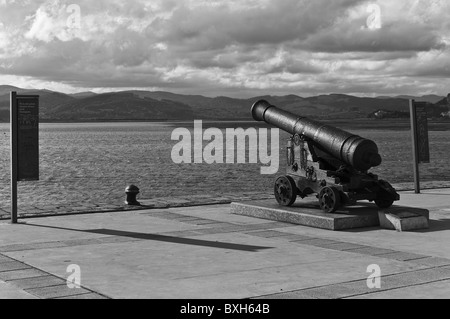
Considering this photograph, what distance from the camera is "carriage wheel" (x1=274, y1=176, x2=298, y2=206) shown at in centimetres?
1310

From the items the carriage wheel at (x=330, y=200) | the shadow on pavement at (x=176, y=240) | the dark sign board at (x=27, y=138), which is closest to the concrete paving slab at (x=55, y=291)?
the shadow on pavement at (x=176, y=240)

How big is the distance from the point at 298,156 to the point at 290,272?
5230mm

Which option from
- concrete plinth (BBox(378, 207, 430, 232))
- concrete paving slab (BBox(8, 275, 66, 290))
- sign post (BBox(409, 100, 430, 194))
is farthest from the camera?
sign post (BBox(409, 100, 430, 194))

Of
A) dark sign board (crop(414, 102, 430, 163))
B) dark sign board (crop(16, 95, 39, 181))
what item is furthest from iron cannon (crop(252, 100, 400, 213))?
dark sign board (crop(414, 102, 430, 163))

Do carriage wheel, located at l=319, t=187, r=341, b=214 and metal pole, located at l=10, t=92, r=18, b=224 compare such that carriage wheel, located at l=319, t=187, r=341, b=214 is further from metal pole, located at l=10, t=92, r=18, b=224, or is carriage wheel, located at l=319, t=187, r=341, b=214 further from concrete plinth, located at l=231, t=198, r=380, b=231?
metal pole, located at l=10, t=92, r=18, b=224

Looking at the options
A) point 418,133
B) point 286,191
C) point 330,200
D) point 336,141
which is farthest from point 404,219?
point 418,133

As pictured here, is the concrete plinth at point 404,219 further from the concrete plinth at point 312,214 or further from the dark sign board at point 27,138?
the dark sign board at point 27,138

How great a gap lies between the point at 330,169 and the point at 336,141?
63 cm

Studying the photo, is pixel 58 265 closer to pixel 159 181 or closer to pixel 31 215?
pixel 31 215

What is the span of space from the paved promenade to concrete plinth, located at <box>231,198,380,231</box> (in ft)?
0.73

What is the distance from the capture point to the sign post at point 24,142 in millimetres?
12664

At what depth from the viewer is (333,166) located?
13000 mm
